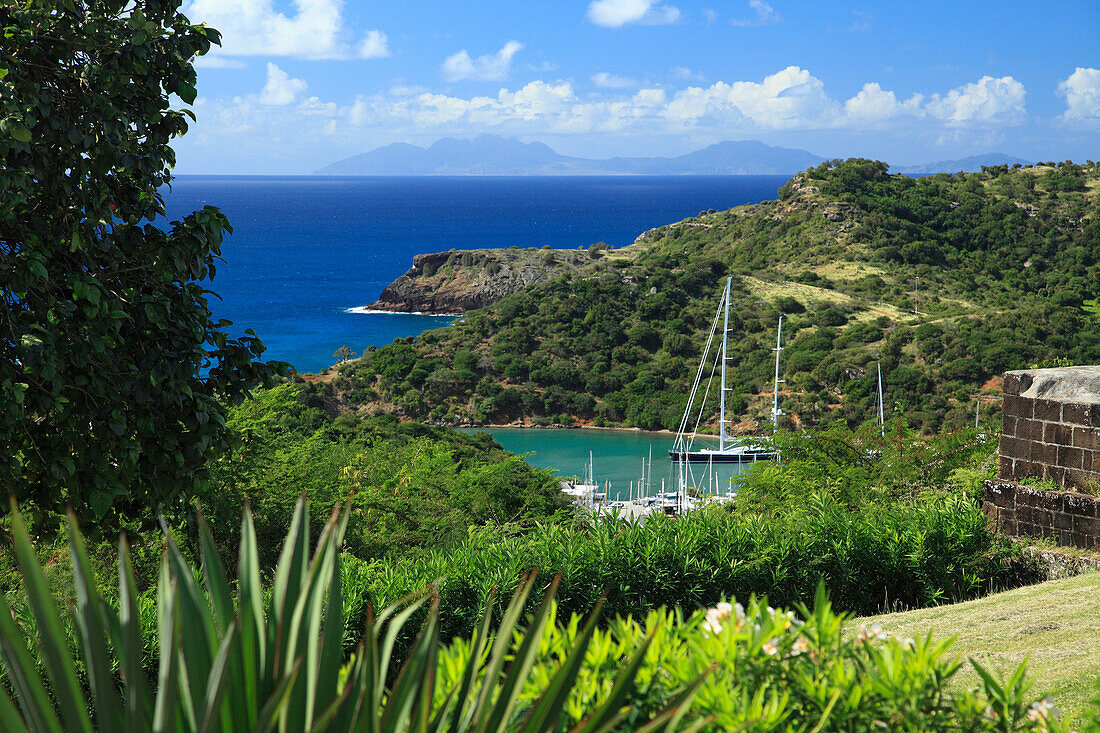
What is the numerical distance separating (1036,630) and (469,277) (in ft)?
231

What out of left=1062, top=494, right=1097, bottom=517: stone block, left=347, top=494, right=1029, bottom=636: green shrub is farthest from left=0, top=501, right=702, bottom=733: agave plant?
left=1062, top=494, right=1097, bottom=517: stone block

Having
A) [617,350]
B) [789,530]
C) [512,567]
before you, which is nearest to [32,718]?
[512,567]

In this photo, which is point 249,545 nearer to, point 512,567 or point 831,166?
point 512,567

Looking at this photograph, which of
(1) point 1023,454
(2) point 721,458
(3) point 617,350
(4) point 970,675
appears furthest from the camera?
(3) point 617,350

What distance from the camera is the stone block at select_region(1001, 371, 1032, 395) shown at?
232 inches

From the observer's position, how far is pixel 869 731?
2012mm

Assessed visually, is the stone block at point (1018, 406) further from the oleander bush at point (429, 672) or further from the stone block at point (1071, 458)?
the oleander bush at point (429, 672)

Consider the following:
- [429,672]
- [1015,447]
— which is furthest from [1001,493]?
[429,672]

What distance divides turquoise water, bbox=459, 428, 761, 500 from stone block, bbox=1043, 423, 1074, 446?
→ 83.9 feet

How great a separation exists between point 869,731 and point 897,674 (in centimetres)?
16

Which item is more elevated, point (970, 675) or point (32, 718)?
point (32, 718)

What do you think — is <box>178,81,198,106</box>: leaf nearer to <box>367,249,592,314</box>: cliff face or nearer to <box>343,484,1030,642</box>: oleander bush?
<box>343,484,1030,642</box>: oleander bush

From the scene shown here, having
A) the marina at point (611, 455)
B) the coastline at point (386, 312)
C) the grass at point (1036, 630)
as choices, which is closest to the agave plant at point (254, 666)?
the grass at point (1036, 630)

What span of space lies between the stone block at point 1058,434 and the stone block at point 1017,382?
31cm
